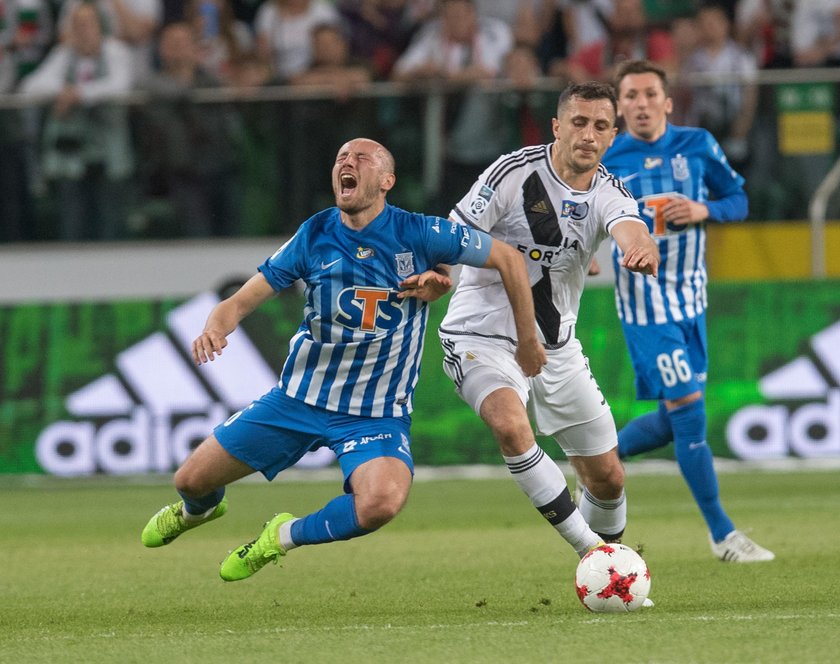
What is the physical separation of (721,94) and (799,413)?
10.2 feet

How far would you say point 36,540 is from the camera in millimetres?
9742

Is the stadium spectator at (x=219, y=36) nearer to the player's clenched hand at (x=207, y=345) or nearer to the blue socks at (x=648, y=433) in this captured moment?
the blue socks at (x=648, y=433)

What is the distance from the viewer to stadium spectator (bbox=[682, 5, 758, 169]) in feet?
46.5

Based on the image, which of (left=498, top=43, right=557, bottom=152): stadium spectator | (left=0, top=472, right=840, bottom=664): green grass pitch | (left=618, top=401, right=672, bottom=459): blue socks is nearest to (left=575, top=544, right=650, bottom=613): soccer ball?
(left=0, top=472, right=840, bottom=664): green grass pitch

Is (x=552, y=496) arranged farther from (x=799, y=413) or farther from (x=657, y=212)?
(x=799, y=413)

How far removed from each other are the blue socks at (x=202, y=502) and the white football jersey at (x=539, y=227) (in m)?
1.27

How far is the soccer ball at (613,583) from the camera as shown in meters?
6.20

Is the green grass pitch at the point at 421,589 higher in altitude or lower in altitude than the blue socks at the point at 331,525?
lower

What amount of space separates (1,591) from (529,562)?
269 centimetres

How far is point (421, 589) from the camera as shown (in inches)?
289

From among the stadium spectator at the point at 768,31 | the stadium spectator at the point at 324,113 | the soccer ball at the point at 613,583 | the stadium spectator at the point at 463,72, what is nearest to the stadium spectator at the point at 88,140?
the stadium spectator at the point at 324,113

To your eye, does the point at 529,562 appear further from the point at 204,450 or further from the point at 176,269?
the point at 176,269

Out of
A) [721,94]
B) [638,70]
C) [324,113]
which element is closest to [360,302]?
[638,70]

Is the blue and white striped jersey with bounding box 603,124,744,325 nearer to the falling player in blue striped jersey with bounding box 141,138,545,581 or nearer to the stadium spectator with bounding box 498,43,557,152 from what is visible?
the falling player in blue striped jersey with bounding box 141,138,545,581
